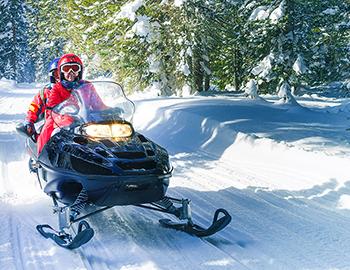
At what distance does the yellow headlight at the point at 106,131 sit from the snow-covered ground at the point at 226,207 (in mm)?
1055

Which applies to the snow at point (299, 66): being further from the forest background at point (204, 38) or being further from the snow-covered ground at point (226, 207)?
the snow-covered ground at point (226, 207)

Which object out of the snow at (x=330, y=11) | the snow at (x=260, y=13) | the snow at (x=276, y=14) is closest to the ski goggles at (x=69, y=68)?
the snow at (x=276, y=14)

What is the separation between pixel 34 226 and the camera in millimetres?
5062

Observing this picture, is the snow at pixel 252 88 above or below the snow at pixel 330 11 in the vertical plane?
below

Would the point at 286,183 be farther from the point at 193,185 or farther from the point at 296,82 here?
the point at 296,82

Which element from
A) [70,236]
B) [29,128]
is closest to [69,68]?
[29,128]

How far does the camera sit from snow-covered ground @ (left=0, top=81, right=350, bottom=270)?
4.22 meters

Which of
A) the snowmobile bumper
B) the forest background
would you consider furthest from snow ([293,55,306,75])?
the snowmobile bumper

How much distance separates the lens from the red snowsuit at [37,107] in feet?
20.6

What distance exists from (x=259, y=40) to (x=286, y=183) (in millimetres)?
9578

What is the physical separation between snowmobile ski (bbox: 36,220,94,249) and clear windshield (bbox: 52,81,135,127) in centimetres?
120

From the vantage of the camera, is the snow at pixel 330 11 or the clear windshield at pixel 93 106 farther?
the snow at pixel 330 11

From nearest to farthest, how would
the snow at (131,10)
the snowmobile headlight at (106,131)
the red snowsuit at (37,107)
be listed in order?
the snowmobile headlight at (106,131) < the red snowsuit at (37,107) < the snow at (131,10)

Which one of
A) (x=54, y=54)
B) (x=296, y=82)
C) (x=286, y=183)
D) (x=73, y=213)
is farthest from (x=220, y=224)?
(x=54, y=54)
